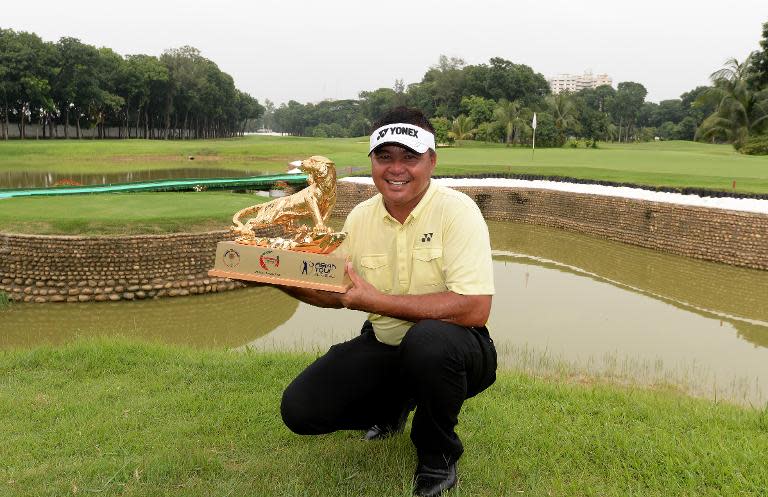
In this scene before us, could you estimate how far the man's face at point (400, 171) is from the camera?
8.77 feet

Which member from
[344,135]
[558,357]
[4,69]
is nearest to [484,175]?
[558,357]

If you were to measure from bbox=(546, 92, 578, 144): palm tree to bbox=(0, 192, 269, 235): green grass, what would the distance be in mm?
42906

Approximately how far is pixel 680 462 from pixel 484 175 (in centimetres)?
1781

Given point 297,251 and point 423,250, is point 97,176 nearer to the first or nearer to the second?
point 297,251

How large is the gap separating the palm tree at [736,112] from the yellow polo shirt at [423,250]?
41.8 m

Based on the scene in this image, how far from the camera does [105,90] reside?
5391cm

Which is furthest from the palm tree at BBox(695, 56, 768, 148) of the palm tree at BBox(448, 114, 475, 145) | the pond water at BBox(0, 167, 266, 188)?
the pond water at BBox(0, 167, 266, 188)

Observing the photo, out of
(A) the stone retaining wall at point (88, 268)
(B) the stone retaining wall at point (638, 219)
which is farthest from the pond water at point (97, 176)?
(A) the stone retaining wall at point (88, 268)

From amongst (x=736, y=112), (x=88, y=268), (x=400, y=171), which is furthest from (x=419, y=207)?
(x=736, y=112)

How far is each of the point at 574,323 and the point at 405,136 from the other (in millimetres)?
6042

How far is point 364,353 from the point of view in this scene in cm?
282

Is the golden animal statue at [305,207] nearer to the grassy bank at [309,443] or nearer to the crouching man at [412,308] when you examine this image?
the crouching man at [412,308]

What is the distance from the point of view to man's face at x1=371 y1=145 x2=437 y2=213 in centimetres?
267

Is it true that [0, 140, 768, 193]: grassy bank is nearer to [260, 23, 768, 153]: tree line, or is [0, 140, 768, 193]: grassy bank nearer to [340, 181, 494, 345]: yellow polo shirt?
[260, 23, 768, 153]: tree line
